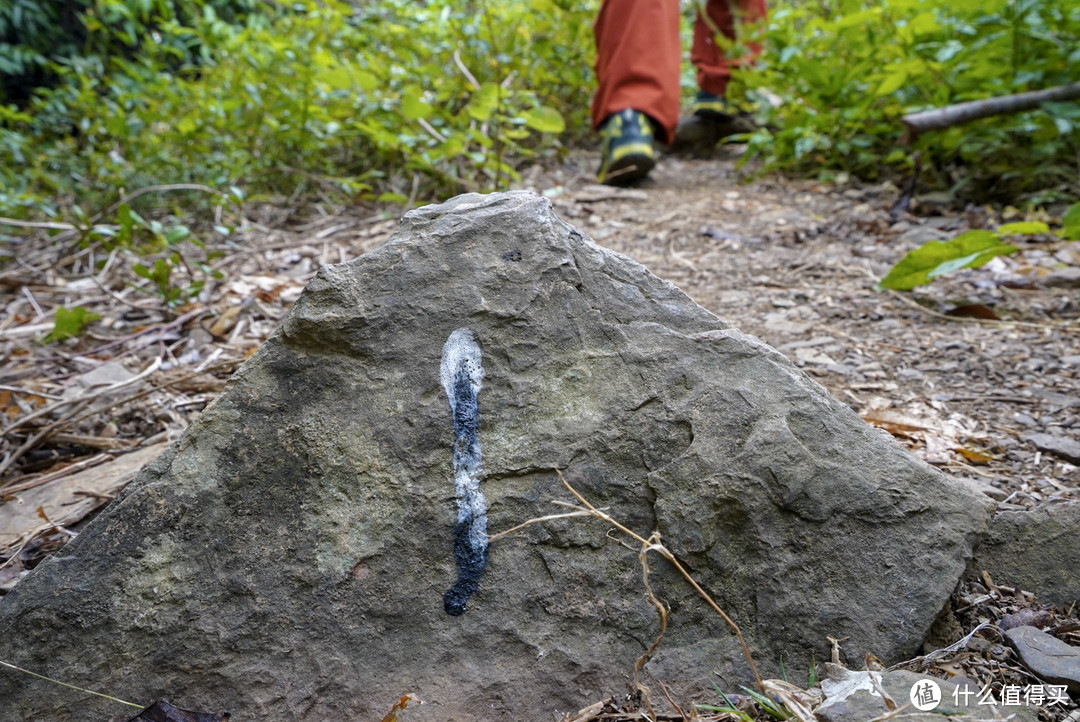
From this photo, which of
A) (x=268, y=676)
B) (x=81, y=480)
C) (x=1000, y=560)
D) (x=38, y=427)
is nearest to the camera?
(x=268, y=676)

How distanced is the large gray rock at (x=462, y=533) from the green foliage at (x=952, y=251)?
110 cm

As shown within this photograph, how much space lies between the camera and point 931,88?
339cm

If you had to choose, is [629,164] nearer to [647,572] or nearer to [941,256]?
[941,256]

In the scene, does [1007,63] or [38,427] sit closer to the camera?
[38,427]

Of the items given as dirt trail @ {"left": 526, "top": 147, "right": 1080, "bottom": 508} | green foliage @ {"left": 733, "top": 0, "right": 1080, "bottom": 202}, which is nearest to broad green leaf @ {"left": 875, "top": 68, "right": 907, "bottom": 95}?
green foliage @ {"left": 733, "top": 0, "right": 1080, "bottom": 202}

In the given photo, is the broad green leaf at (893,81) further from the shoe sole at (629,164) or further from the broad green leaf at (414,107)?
the broad green leaf at (414,107)

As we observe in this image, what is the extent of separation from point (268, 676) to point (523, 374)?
54 centimetres

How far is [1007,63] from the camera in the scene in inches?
126

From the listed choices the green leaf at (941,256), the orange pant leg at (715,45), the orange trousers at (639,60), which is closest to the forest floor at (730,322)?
the green leaf at (941,256)

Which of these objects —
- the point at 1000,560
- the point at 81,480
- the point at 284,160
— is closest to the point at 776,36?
the point at 284,160

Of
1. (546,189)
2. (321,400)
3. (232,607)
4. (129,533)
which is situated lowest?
(546,189)

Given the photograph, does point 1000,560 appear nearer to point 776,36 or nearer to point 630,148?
point 630,148

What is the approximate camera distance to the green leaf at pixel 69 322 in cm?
230

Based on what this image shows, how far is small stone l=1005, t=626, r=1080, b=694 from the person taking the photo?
1.08m
